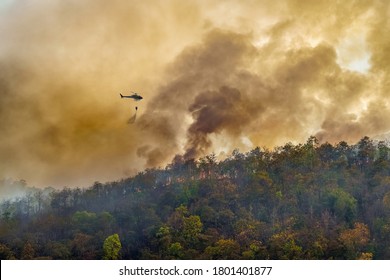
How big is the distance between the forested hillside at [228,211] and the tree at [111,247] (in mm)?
67

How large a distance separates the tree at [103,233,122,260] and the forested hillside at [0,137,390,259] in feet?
0.22

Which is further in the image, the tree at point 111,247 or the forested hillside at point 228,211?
the tree at point 111,247

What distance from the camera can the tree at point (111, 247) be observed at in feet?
114

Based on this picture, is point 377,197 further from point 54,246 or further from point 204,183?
point 54,246

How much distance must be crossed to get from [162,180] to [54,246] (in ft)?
47.2

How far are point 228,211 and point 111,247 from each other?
28.4 ft

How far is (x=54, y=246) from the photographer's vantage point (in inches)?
1388

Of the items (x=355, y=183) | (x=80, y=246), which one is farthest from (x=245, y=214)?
(x=80, y=246)

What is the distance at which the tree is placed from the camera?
1367 inches

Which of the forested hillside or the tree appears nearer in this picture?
the forested hillside
